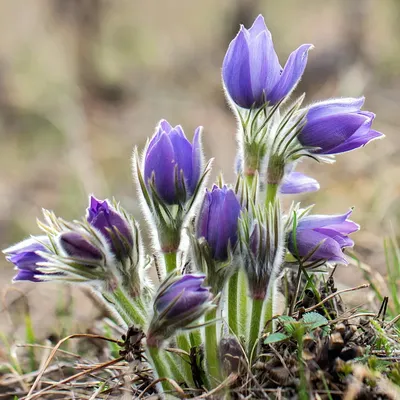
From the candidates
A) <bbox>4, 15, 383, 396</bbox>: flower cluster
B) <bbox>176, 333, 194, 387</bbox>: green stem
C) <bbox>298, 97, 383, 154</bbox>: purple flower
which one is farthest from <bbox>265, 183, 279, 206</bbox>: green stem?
<bbox>176, 333, 194, 387</bbox>: green stem

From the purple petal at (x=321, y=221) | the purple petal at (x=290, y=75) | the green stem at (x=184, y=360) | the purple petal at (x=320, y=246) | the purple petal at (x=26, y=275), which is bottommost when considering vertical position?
the green stem at (x=184, y=360)

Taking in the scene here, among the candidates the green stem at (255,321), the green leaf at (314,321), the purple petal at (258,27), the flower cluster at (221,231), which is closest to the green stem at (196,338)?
the flower cluster at (221,231)

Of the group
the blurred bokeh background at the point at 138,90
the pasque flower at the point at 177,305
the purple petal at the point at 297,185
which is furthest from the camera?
the blurred bokeh background at the point at 138,90

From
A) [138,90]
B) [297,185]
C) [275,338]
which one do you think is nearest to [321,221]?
[297,185]

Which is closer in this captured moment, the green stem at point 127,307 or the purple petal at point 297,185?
the green stem at point 127,307

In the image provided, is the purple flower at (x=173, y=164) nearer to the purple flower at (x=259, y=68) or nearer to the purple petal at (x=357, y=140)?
the purple flower at (x=259, y=68)

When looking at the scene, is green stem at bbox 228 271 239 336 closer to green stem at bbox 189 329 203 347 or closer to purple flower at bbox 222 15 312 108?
green stem at bbox 189 329 203 347

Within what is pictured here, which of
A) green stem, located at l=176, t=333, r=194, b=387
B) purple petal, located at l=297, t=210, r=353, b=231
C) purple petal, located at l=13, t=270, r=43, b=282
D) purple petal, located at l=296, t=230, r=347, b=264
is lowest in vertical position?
green stem, located at l=176, t=333, r=194, b=387
